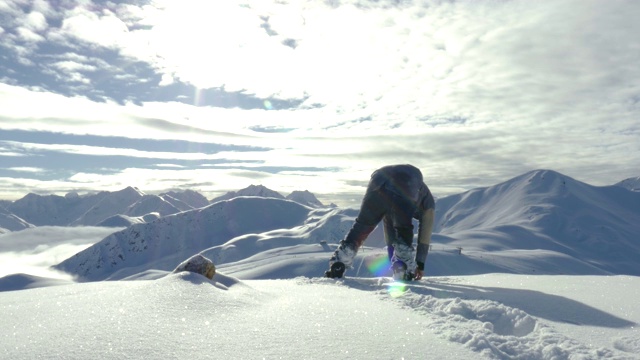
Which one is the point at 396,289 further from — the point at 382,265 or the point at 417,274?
the point at 382,265

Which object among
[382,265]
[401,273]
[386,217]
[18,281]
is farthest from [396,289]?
[18,281]

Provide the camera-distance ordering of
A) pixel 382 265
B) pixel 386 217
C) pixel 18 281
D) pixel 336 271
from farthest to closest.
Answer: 1. pixel 18 281
2. pixel 382 265
3. pixel 386 217
4. pixel 336 271

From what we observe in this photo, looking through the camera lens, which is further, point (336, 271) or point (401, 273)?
point (336, 271)

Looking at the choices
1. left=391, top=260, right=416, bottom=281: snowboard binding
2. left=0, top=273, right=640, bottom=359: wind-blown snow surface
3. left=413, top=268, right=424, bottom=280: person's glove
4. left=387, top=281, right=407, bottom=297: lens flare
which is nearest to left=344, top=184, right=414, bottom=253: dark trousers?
left=391, top=260, right=416, bottom=281: snowboard binding

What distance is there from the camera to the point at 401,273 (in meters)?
9.06

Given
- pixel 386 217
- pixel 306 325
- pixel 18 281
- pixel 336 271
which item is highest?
pixel 386 217

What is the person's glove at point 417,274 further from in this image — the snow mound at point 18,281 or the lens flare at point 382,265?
the snow mound at point 18,281

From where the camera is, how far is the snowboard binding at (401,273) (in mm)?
9000

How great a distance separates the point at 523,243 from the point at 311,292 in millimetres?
198303

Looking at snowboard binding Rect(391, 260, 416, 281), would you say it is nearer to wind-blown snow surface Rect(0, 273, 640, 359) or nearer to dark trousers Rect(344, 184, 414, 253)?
dark trousers Rect(344, 184, 414, 253)

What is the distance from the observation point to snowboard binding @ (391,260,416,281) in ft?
29.5

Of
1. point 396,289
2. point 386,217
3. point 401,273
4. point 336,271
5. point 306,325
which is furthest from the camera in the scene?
point 386,217

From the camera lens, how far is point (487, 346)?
12.1 ft

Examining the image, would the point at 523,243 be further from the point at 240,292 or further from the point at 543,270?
the point at 240,292
